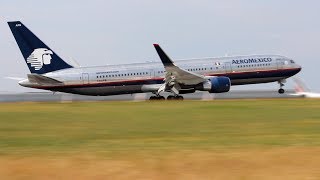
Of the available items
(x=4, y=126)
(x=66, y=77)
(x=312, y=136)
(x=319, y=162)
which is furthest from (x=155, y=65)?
(x=319, y=162)

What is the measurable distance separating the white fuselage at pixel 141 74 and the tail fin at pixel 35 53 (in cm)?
89

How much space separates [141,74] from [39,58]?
365 inches

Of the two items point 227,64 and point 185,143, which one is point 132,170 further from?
point 227,64

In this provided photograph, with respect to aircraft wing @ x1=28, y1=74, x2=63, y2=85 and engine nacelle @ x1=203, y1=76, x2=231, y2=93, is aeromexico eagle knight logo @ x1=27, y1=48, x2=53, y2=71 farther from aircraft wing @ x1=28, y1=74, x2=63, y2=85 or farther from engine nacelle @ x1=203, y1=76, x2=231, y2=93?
engine nacelle @ x1=203, y1=76, x2=231, y2=93

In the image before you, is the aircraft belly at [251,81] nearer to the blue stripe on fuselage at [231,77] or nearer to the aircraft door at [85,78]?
the blue stripe on fuselage at [231,77]

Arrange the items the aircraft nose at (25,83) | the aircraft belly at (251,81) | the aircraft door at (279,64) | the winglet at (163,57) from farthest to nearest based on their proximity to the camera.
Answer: the aircraft door at (279,64) → the aircraft belly at (251,81) → the aircraft nose at (25,83) → the winglet at (163,57)

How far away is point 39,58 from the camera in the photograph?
203 ft

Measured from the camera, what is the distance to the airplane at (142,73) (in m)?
60.0

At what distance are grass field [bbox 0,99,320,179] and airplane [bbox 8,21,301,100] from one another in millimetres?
25998

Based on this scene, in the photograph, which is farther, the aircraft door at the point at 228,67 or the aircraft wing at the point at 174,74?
the aircraft door at the point at 228,67

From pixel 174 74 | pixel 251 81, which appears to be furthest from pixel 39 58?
pixel 251 81

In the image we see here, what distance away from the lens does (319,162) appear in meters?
20.2

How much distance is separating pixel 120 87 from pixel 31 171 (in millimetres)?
41576

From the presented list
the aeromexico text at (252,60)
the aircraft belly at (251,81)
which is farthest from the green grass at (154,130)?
the aircraft belly at (251,81)
